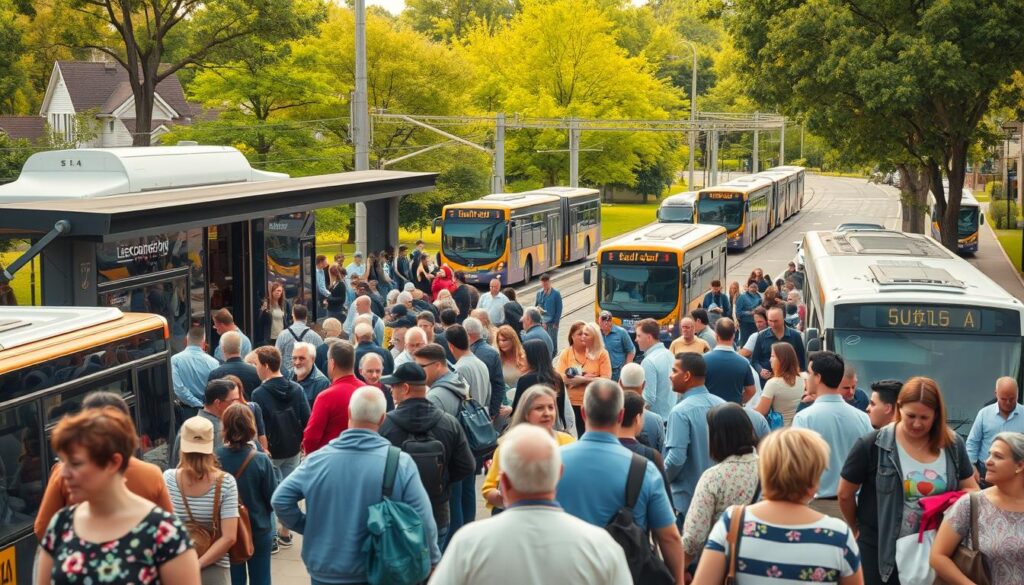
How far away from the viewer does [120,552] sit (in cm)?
464

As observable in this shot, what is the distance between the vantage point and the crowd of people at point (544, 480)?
15.2 ft

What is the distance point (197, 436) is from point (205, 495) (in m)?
0.35

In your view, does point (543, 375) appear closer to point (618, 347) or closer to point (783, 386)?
point (783, 386)

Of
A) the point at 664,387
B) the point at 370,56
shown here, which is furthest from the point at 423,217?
the point at 664,387

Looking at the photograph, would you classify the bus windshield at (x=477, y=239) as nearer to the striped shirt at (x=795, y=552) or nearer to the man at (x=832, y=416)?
the man at (x=832, y=416)

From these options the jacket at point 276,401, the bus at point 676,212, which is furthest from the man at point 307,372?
the bus at point 676,212

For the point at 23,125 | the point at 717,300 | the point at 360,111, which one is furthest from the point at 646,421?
the point at 23,125

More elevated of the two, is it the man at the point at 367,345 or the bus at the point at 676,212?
the man at the point at 367,345

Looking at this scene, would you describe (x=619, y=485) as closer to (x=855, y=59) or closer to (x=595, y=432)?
(x=595, y=432)

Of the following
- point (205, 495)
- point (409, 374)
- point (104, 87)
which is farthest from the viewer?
point (104, 87)

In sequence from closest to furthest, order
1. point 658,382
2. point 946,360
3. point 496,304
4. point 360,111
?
point 658,382, point 946,360, point 496,304, point 360,111

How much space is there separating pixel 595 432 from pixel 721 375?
4.93m

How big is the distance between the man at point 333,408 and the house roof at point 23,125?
62.5 meters

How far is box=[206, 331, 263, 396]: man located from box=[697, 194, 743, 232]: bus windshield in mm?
38454
